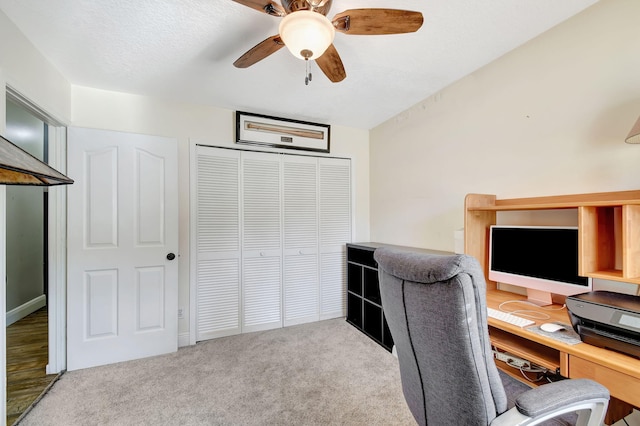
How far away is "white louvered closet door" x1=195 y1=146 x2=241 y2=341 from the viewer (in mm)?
2830

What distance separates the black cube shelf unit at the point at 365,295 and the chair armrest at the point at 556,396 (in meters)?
1.73

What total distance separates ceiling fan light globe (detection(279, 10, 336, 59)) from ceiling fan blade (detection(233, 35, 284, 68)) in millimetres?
215

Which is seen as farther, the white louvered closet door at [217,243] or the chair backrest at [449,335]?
the white louvered closet door at [217,243]

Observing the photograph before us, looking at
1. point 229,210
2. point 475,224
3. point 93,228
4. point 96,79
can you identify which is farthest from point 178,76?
point 475,224

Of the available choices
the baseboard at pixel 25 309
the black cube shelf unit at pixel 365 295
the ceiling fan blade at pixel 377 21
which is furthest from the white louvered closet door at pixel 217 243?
the baseboard at pixel 25 309

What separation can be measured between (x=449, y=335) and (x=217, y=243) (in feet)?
8.33

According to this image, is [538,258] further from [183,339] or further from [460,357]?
[183,339]

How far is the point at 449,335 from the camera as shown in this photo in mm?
820

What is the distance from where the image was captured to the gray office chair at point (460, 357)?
0.80 meters

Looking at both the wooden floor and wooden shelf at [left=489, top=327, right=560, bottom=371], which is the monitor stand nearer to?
wooden shelf at [left=489, top=327, right=560, bottom=371]

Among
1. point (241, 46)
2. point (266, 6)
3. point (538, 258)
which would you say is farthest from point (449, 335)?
point (241, 46)

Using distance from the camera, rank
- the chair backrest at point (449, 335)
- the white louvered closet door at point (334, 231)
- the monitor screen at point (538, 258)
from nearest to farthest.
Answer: the chair backrest at point (449, 335), the monitor screen at point (538, 258), the white louvered closet door at point (334, 231)

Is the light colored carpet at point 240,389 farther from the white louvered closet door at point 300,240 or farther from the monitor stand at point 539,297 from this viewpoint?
the monitor stand at point 539,297

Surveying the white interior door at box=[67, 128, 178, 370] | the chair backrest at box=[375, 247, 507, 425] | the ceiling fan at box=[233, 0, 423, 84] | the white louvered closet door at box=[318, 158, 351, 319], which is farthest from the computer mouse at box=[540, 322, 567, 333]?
the white interior door at box=[67, 128, 178, 370]
